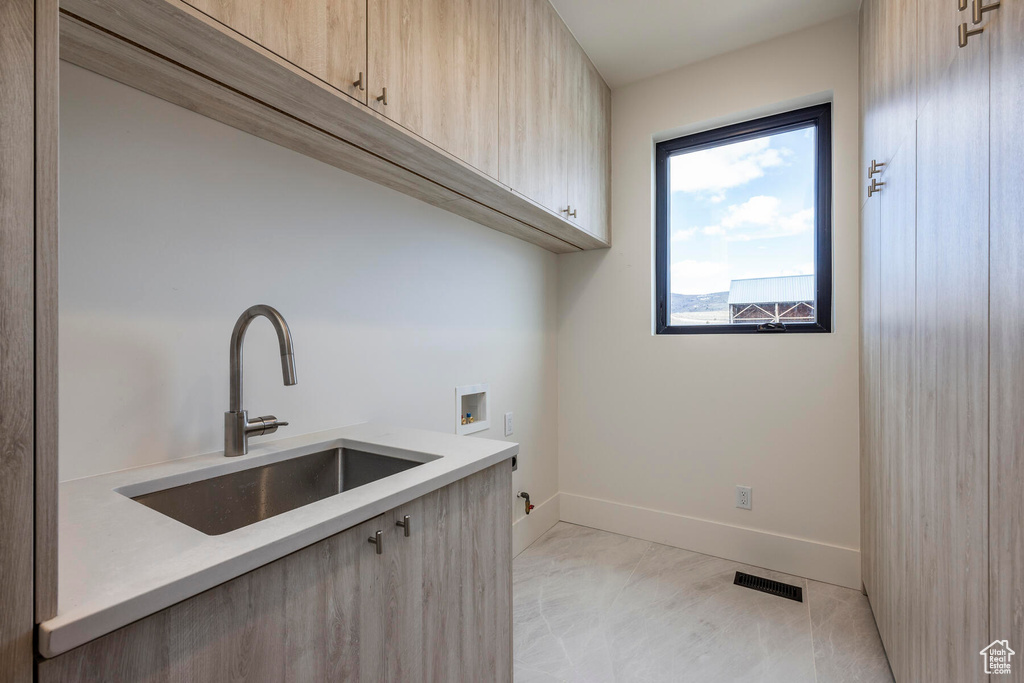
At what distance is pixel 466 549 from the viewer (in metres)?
1.12

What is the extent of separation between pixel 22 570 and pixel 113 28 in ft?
2.99

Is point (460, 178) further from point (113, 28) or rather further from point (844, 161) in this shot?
point (844, 161)

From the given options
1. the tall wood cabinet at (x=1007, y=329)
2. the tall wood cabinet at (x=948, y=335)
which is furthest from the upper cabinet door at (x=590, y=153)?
the tall wood cabinet at (x=1007, y=329)

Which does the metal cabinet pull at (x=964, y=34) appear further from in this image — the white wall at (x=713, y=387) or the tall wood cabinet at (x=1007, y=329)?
the white wall at (x=713, y=387)

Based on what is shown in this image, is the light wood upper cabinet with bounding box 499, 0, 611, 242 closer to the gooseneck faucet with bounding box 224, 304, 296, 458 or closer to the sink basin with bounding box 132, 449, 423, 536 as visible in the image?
the gooseneck faucet with bounding box 224, 304, 296, 458

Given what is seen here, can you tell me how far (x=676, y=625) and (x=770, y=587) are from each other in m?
0.58

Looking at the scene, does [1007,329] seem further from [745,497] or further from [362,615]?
[745,497]

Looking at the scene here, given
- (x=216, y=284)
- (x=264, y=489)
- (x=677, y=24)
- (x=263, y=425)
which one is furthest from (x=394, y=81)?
(x=677, y=24)

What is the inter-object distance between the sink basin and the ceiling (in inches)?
79.4

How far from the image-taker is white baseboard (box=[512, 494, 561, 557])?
234 cm

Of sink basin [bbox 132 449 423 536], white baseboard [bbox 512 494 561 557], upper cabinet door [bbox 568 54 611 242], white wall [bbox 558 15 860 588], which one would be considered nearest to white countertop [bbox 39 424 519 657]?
sink basin [bbox 132 449 423 536]

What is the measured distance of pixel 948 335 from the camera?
3.08 feet

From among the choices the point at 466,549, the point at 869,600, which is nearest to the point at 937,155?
the point at 466,549
